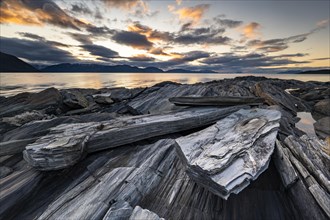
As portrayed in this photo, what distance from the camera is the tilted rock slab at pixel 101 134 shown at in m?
4.12

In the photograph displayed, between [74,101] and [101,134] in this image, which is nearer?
[101,134]

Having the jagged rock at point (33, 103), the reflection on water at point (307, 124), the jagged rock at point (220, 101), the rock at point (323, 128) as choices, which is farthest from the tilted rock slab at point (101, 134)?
the rock at point (323, 128)

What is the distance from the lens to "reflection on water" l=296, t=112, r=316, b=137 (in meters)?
14.3

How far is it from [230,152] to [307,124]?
1651 centimetres

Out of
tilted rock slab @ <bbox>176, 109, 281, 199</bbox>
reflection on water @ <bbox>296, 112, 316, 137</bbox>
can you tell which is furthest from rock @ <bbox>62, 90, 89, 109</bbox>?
reflection on water @ <bbox>296, 112, 316, 137</bbox>

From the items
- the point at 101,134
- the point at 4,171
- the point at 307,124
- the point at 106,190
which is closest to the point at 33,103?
the point at 4,171

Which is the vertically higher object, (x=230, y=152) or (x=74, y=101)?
(x=74, y=101)

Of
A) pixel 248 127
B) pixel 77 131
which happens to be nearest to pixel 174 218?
pixel 248 127

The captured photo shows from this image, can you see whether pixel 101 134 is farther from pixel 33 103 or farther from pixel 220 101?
pixel 33 103

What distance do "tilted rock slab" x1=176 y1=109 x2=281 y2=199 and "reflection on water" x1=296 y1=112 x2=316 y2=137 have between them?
11409 millimetres

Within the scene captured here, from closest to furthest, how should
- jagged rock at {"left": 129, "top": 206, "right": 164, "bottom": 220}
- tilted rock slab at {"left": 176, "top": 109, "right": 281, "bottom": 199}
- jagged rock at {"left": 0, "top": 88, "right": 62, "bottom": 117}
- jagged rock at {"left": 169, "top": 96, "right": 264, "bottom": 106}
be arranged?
jagged rock at {"left": 129, "top": 206, "right": 164, "bottom": 220}
tilted rock slab at {"left": 176, "top": 109, "right": 281, "bottom": 199}
jagged rock at {"left": 169, "top": 96, "right": 264, "bottom": 106}
jagged rock at {"left": 0, "top": 88, "right": 62, "bottom": 117}

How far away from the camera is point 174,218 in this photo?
11.0 feet

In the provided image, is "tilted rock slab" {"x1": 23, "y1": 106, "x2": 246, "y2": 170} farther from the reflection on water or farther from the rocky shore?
the reflection on water

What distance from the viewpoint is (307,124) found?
15883 mm
